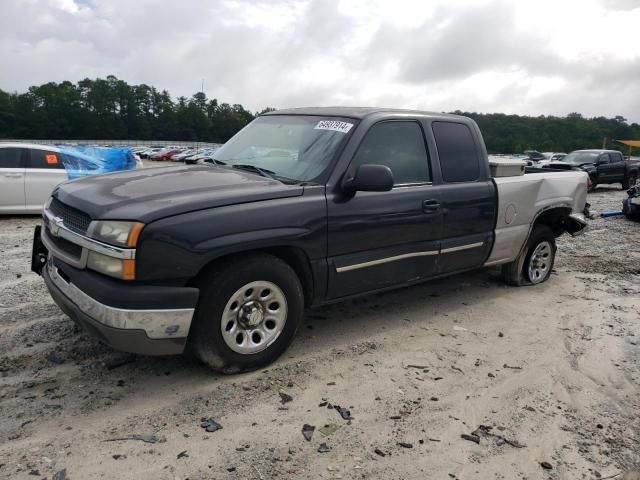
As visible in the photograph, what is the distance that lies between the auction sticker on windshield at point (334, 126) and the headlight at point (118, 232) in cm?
179

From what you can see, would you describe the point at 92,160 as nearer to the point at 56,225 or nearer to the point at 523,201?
the point at 56,225

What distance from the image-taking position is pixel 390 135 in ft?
14.3

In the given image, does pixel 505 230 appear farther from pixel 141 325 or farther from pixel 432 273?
pixel 141 325

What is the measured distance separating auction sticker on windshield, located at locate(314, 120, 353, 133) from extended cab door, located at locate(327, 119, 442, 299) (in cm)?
16

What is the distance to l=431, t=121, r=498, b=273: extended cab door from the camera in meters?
4.67

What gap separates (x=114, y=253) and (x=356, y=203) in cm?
175

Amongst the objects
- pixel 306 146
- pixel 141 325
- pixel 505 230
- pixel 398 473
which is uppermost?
pixel 306 146

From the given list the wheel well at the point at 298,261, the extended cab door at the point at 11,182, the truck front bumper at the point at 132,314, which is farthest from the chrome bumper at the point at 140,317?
the extended cab door at the point at 11,182

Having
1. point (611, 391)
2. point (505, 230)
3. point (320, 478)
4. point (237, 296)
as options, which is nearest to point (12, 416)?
point (237, 296)

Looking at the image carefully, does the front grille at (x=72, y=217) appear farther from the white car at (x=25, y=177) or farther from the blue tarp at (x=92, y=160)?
the white car at (x=25, y=177)

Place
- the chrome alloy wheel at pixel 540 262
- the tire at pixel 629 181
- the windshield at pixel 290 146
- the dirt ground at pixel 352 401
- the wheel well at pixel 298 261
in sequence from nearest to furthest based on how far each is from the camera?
the dirt ground at pixel 352 401, the wheel well at pixel 298 261, the windshield at pixel 290 146, the chrome alloy wheel at pixel 540 262, the tire at pixel 629 181

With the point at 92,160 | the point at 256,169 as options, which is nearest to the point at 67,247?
the point at 256,169

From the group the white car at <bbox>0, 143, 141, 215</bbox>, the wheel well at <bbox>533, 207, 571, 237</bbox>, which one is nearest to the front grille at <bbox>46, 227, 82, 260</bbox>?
the wheel well at <bbox>533, 207, 571, 237</bbox>

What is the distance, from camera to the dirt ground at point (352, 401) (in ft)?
9.04
